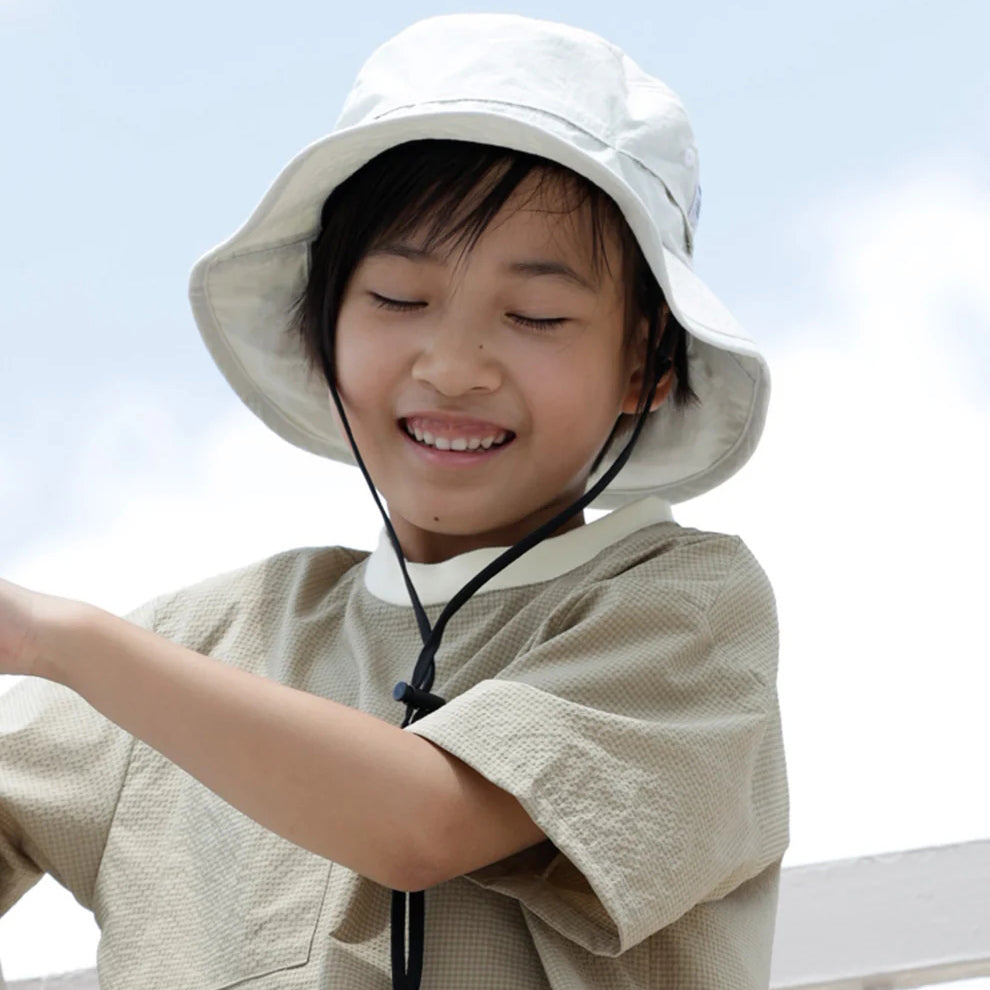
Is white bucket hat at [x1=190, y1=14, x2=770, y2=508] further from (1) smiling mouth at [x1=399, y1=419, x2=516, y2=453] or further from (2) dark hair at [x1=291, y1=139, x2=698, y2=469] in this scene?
(1) smiling mouth at [x1=399, y1=419, x2=516, y2=453]

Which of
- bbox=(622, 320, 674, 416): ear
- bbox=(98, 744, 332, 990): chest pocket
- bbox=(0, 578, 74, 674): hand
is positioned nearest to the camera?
bbox=(0, 578, 74, 674): hand

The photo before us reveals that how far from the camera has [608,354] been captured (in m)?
1.12

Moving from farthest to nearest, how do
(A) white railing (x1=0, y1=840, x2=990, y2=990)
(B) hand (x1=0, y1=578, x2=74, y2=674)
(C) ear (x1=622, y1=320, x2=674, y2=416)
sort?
1. (A) white railing (x1=0, y1=840, x2=990, y2=990)
2. (C) ear (x1=622, y1=320, x2=674, y2=416)
3. (B) hand (x1=0, y1=578, x2=74, y2=674)

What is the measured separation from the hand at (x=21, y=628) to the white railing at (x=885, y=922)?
75 centimetres

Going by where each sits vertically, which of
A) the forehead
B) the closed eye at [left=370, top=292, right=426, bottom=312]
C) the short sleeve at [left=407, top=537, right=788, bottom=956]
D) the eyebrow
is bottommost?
the short sleeve at [left=407, top=537, right=788, bottom=956]

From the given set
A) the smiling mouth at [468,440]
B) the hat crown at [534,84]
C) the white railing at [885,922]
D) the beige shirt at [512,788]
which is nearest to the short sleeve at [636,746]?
the beige shirt at [512,788]

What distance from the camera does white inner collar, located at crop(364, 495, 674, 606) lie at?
1.13 metres

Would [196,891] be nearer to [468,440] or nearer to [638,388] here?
[468,440]

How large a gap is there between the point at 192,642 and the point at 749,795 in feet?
1.40

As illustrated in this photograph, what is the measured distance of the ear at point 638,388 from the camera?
1.19 meters

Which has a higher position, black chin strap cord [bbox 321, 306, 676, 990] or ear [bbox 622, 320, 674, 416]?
Result: ear [bbox 622, 320, 674, 416]

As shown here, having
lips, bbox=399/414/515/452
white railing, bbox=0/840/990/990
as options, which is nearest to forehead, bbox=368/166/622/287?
lips, bbox=399/414/515/452

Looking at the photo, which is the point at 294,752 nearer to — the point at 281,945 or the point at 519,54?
the point at 281,945

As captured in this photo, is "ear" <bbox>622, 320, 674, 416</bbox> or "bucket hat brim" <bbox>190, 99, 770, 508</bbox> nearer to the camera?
"bucket hat brim" <bbox>190, 99, 770, 508</bbox>
